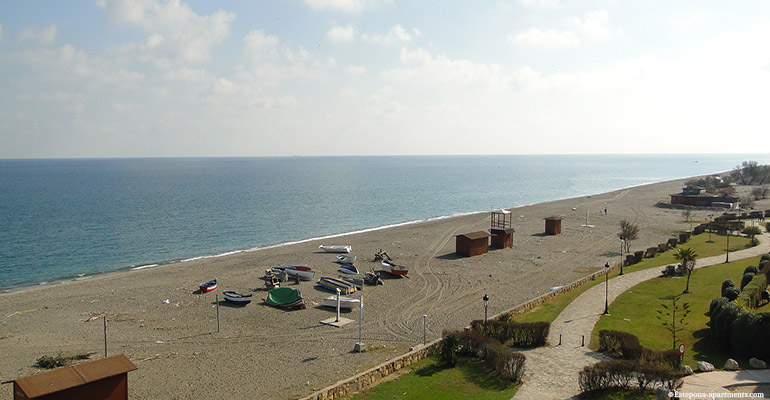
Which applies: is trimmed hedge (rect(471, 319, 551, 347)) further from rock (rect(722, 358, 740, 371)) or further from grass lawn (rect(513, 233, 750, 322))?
rock (rect(722, 358, 740, 371))

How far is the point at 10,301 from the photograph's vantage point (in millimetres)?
32625

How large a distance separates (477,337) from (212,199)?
9191cm

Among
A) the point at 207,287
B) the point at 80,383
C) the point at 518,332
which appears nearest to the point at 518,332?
the point at 518,332

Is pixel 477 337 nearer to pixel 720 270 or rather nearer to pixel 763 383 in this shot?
pixel 763 383

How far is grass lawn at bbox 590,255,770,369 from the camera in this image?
61.0ft

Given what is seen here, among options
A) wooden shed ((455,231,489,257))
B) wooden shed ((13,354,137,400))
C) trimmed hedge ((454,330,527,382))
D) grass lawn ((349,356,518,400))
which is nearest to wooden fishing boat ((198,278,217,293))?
wooden shed ((13,354,137,400))

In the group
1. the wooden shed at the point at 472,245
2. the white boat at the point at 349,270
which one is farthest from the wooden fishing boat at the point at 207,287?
the wooden shed at the point at 472,245

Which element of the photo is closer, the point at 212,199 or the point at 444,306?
the point at 444,306

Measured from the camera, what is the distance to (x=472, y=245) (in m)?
43.9

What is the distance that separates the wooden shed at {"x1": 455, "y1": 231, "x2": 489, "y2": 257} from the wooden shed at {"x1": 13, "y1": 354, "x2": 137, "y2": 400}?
32.5 meters

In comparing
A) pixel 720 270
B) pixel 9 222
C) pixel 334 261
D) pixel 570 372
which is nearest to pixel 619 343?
pixel 570 372

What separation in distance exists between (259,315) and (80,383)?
14319mm

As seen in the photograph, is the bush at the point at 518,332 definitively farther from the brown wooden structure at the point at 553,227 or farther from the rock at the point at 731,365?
the brown wooden structure at the point at 553,227

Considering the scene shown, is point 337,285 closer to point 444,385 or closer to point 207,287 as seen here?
point 207,287
